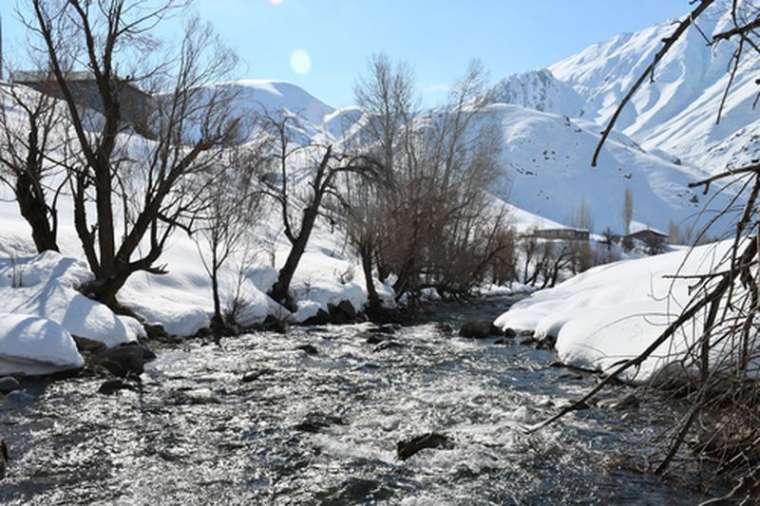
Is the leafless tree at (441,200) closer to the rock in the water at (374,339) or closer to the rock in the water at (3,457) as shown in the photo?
the rock in the water at (374,339)

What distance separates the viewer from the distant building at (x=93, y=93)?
1569 cm

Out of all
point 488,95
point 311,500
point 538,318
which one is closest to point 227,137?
point 538,318

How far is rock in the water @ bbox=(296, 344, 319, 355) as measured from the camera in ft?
45.6

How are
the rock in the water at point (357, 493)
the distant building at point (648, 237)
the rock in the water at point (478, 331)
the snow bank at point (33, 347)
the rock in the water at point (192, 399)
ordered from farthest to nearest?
1. the distant building at point (648, 237)
2. the rock in the water at point (478, 331)
3. the snow bank at point (33, 347)
4. the rock in the water at point (192, 399)
5. the rock in the water at point (357, 493)

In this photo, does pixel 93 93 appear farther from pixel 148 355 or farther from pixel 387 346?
pixel 387 346

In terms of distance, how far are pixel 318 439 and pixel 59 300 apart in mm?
8411

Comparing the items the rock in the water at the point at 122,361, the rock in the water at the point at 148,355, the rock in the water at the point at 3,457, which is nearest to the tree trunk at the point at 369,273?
the rock in the water at the point at 148,355

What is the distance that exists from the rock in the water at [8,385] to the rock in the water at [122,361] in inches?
64.4

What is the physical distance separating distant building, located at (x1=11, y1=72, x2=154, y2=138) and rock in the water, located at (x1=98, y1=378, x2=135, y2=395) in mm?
8360

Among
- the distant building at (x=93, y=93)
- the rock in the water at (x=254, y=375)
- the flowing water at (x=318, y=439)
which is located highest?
the distant building at (x=93, y=93)

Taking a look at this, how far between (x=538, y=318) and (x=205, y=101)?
12202 mm

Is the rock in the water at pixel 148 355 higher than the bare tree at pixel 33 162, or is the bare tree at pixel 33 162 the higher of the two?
the bare tree at pixel 33 162

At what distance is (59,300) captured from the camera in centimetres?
1288

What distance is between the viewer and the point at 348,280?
89.7 ft
